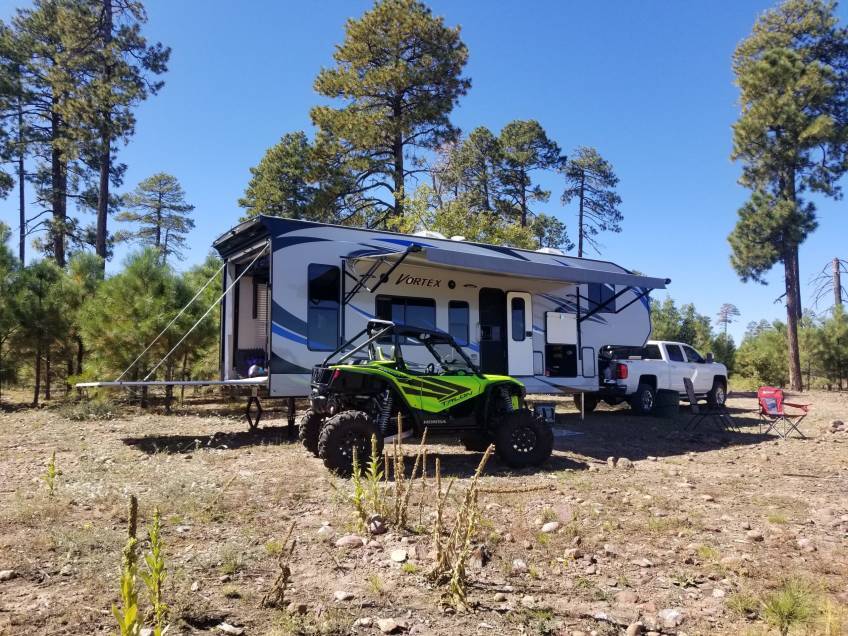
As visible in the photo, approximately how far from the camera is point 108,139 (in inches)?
806

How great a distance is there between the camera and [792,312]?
945 inches

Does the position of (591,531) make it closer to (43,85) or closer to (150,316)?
(150,316)

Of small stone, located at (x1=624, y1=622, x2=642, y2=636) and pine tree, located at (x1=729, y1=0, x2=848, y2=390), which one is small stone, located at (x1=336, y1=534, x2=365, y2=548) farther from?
pine tree, located at (x1=729, y1=0, x2=848, y2=390)

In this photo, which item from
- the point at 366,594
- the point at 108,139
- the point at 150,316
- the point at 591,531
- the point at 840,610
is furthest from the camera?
the point at 108,139

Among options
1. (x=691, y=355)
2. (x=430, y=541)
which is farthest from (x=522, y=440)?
(x=691, y=355)

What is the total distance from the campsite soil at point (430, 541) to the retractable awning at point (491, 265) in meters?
2.92

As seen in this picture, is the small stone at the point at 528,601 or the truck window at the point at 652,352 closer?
the small stone at the point at 528,601

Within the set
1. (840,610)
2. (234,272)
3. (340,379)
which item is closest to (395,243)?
(234,272)

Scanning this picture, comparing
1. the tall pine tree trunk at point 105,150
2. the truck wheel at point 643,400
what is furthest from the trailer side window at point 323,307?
the tall pine tree trunk at point 105,150

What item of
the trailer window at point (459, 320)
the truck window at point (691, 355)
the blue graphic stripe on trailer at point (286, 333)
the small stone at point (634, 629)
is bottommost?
the small stone at point (634, 629)

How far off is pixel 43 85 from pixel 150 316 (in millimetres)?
15593

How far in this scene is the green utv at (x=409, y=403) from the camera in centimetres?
669

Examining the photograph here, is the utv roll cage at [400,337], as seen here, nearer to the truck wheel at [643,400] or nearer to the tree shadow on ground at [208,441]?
the tree shadow on ground at [208,441]

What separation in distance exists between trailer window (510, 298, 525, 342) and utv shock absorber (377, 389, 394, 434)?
520 centimetres
